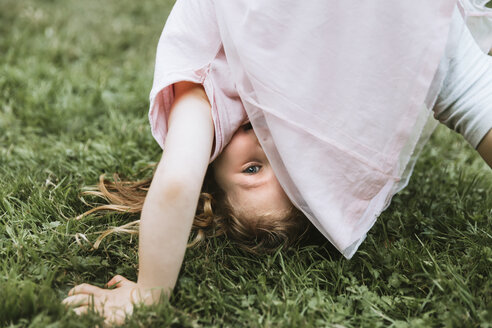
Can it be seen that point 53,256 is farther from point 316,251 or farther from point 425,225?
point 425,225

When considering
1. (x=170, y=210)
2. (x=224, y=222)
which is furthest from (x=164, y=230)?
(x=224, y=222)

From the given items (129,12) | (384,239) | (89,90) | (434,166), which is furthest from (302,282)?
(129,12)

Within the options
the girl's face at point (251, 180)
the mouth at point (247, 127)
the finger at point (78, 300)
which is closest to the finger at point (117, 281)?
the finger at point (78, 300)

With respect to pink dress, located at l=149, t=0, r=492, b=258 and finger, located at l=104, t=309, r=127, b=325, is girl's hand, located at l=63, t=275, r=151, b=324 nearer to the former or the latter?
finger, located at l=104, t=309, r=127, b=325

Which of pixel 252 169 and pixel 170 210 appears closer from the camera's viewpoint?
pixel 170 210

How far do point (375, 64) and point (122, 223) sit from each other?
1.21m

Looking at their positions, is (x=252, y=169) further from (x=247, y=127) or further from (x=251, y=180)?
(x=247, y=127)

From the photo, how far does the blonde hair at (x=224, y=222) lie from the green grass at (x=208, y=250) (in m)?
0.05

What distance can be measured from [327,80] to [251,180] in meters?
0.49

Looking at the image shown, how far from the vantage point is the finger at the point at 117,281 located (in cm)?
181

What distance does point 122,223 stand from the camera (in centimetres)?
217

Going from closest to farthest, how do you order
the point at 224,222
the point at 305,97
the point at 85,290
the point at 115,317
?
the point at 115,317 → the point at 85,290 → the point at 305,97 → the point at 224,222

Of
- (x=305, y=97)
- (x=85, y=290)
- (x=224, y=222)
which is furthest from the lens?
(x=224, y=222)

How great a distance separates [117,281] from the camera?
1.82 meters
